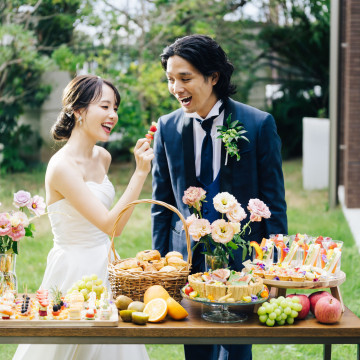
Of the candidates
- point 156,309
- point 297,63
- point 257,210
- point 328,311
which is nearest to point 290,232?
point 257,210

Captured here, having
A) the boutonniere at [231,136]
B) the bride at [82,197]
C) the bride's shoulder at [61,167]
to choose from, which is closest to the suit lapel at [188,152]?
the boutonniere at [231,136]

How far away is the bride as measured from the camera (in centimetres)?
318

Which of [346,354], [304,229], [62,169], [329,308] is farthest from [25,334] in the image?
[304,229]

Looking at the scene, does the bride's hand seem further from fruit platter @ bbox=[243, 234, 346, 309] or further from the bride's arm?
A: fruit platter @ bbox=[243, 234, 346, 309]

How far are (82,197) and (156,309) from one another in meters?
0.76

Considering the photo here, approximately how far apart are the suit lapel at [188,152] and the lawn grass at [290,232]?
196cm

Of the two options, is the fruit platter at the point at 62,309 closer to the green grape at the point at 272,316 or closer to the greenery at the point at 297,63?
the green grape at the point at 272,316

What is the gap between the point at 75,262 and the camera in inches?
134

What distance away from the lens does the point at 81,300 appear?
2.75m

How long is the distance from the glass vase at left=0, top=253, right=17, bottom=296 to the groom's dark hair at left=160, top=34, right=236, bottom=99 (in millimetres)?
1160

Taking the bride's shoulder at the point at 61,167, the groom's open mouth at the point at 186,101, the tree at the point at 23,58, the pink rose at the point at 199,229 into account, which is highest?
the tree at the point at 23,58

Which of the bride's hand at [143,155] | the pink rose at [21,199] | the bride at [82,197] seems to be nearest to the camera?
the pink rose at [21,199]

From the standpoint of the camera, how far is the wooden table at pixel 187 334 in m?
2.59

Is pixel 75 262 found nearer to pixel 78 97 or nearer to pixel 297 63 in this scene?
pixel 78 97
